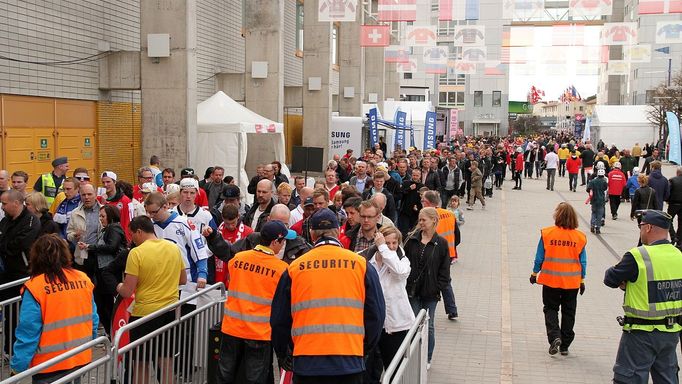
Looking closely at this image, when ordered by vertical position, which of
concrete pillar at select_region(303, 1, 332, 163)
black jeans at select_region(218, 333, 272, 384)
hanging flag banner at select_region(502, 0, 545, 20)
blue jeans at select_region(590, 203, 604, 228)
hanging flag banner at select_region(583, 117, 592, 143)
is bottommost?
blue jeans at select_region(590, 203, 604, 228)

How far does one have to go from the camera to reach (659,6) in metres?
21.2

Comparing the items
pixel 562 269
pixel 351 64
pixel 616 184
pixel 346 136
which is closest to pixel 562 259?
pixel 562 269

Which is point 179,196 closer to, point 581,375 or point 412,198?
point 581,375

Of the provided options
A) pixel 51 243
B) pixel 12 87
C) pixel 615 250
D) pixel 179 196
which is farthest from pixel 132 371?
pixel 615 250

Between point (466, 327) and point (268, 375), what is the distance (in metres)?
4.52

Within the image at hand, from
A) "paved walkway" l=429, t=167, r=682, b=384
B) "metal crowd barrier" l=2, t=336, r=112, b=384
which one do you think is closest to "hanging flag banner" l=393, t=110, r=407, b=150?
"paved walkway" l=429, t=167, r=682, b=384

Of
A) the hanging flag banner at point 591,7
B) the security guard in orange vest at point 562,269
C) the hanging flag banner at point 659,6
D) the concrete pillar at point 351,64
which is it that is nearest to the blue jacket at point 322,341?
the security guard in orange vest at point 562,269

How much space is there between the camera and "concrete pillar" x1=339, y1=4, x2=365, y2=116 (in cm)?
4112

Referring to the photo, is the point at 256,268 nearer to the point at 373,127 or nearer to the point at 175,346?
the point at 175,346

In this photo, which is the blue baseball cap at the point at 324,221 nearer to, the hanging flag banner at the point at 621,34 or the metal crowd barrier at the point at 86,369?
the metal crowd barrier at the point at 86,369

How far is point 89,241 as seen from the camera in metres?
8.84

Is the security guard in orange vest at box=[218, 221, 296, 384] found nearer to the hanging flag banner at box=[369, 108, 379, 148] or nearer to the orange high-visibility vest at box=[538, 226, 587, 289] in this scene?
the orange high-visibility vest at box=[538, 226, 587, 289]

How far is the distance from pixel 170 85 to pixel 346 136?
16680mm

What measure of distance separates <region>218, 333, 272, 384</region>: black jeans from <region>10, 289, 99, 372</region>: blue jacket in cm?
150
